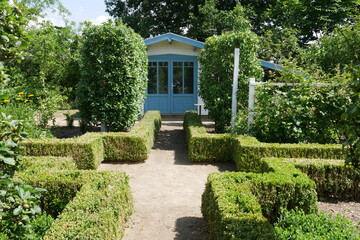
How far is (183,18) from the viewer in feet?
82.7

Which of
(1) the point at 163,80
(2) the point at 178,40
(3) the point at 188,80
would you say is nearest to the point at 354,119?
(2) the point at 178,40

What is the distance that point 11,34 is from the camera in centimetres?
217

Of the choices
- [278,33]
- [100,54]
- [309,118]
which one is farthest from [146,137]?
[278,33]

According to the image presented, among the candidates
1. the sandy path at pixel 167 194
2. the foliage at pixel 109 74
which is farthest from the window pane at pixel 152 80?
the sandy path at pixel 167 194

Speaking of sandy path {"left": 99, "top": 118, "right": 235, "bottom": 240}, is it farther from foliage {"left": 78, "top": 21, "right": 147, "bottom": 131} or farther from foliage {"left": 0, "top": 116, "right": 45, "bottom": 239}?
foliage {"left": 0, "top": 116, "right": 45, "bottom": 239}

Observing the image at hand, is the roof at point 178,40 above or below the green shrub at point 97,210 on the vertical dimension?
above

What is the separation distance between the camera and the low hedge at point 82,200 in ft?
9.99

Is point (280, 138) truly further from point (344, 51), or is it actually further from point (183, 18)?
point (183, 18)

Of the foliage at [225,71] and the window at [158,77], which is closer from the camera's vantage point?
the foliage at [225,71]

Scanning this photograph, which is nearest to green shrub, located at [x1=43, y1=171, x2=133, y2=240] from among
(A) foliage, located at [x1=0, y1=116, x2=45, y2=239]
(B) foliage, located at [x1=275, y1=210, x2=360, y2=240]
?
(A) foliage, located at [x1=0, y1=116, x2=45, y2=239]

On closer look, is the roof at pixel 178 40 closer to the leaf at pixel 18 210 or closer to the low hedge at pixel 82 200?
the low hedge at pixel 82 200

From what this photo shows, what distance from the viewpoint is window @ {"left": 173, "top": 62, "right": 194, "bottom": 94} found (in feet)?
49.4

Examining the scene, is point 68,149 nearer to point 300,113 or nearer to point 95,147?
point 95,147

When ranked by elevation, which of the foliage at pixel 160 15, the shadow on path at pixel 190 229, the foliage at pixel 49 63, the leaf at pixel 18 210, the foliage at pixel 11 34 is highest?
the foliage at pixel 160 15
